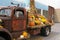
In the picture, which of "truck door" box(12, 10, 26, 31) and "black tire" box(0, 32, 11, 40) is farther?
"truck door" box(12, 10, 26, 31)

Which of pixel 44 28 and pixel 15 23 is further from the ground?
pixel 15 23

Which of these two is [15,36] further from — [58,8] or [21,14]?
[58,8]

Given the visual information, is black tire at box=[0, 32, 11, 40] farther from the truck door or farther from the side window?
the side window

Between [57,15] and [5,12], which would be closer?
[5,12]

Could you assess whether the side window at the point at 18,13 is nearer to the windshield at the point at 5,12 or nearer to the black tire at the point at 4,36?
the windshield at the point at 5,12

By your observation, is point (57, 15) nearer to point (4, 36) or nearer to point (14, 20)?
point (14, 20)

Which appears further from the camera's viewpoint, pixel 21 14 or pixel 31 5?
pixel 31 5

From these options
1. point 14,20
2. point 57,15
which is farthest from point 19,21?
point 57,15

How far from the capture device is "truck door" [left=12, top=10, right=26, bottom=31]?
8.74 m

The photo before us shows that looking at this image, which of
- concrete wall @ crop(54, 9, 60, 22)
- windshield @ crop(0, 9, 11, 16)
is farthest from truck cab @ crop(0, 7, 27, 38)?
concrete wall @ crop(54, 9, 60, 22)

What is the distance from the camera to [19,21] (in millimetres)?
8984

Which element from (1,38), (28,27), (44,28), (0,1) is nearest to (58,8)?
(0,1)

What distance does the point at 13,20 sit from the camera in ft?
28.4

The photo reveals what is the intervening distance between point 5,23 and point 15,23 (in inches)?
21.8
